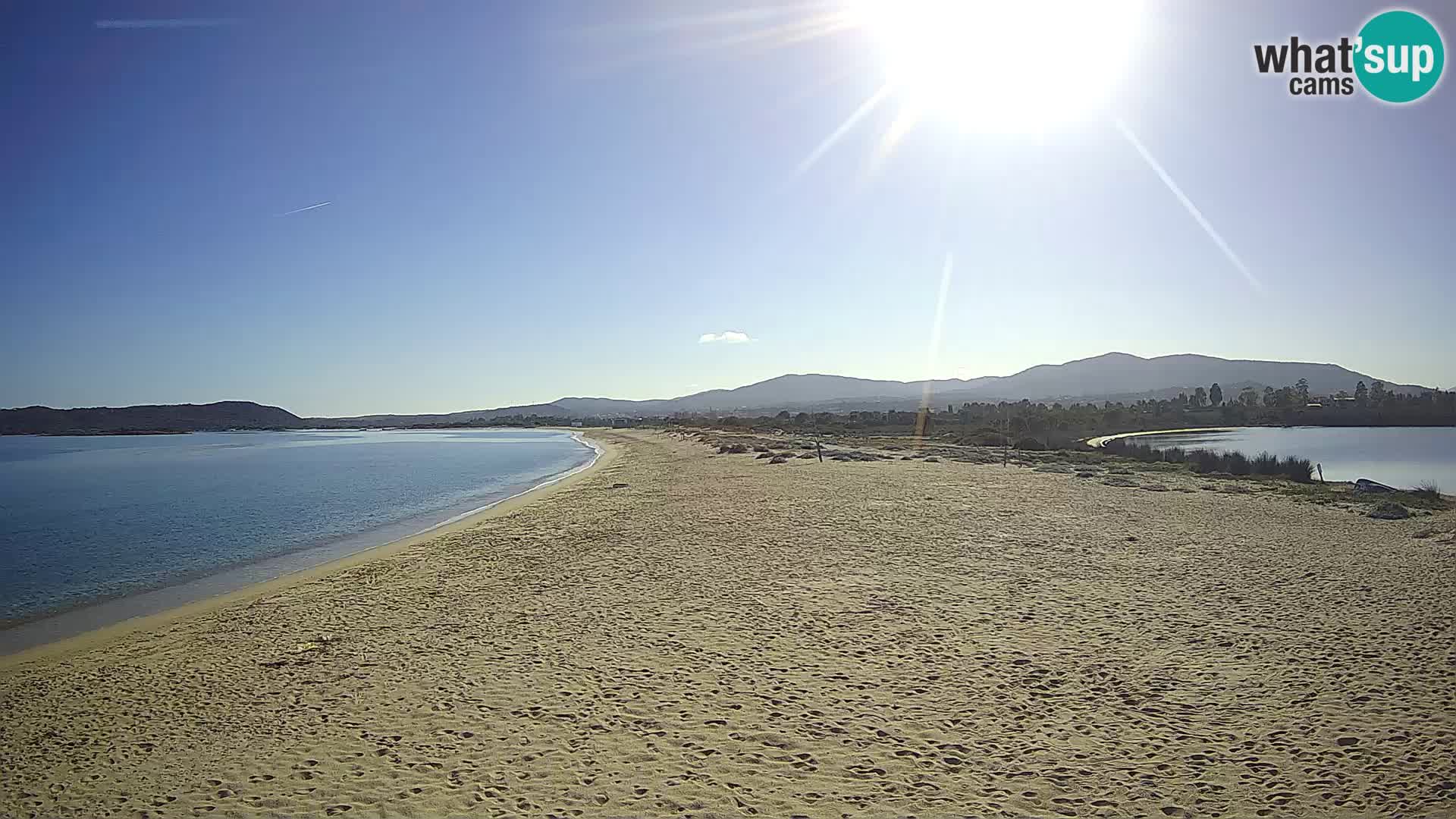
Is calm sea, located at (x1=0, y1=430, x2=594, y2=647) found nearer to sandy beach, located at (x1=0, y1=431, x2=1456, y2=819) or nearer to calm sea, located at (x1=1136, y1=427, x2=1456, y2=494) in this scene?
sandy beach, located at (x1=0, y1=431, x2=1456, y2=819)

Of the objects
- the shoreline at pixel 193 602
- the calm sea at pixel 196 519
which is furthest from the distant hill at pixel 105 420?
the shoreline at pixel 193 602

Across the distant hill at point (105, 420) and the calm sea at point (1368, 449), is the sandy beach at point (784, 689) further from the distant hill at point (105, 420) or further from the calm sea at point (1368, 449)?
the distant hill at point (105, 420)

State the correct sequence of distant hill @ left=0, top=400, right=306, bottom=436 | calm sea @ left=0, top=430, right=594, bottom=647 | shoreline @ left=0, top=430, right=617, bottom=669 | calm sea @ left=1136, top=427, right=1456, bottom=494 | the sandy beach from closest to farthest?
the sandy beach, shoreline @ left=0, top=430, right=617, bottom=669, calm sea @ left=0, top=430, right=594, bottom=647, calm sea @ left=1136, top=427, right=1456, bottom=494, distant hill @ left=0, top=400, right=306, bottom=436

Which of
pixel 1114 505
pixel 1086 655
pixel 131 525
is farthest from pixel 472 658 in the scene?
pixel 131 525

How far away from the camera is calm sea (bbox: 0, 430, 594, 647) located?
13.8 m

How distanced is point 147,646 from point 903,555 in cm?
1093

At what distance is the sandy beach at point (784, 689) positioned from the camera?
4934 mm

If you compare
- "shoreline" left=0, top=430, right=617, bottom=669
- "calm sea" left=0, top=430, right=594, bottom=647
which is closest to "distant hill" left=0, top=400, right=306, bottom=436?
"calm sea" left=0, top=430, right=594, bottom=647

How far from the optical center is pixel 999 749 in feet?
17.7

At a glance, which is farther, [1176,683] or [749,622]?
[749,622]

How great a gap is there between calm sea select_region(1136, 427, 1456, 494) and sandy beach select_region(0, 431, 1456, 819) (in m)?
24.7

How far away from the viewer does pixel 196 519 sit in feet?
75.3

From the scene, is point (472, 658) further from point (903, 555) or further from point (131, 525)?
point (131, 525)

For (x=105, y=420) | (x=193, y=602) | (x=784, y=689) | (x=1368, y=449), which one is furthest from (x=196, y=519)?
(x=105, y=420)
